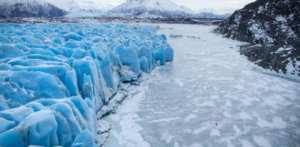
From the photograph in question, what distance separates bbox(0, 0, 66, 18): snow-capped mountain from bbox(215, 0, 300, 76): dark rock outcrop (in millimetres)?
53297

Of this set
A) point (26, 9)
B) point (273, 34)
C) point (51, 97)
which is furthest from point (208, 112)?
point (26, 9)

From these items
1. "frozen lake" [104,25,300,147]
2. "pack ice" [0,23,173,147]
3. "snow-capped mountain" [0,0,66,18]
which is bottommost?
"frozen lake" [104,25,300,147]

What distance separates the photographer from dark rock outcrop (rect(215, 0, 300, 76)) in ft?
22.2

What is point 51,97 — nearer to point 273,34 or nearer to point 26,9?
point 273,34

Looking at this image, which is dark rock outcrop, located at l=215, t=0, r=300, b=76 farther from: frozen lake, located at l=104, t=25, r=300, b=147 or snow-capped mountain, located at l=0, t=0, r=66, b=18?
snow-capped mountain, located at l=0, t=0, r=66, b=18

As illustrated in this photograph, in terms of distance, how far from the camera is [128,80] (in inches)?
221

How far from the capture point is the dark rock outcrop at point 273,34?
6762 mm

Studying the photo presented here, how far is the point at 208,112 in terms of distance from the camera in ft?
13.6

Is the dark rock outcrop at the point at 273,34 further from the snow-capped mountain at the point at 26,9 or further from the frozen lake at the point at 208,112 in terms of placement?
the snow-capped mountain at the point at 26,9

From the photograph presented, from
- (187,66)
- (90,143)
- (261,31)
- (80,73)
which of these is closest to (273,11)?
(261,31)

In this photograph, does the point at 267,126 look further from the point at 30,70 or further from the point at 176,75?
the point at 30,70

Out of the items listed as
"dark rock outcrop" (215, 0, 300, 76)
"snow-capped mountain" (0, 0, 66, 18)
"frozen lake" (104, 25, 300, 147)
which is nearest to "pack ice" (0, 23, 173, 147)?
"frozen lake" (104, 25, 300, 147)

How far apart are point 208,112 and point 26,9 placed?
74245 millimetres

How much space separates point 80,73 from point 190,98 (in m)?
2.73
